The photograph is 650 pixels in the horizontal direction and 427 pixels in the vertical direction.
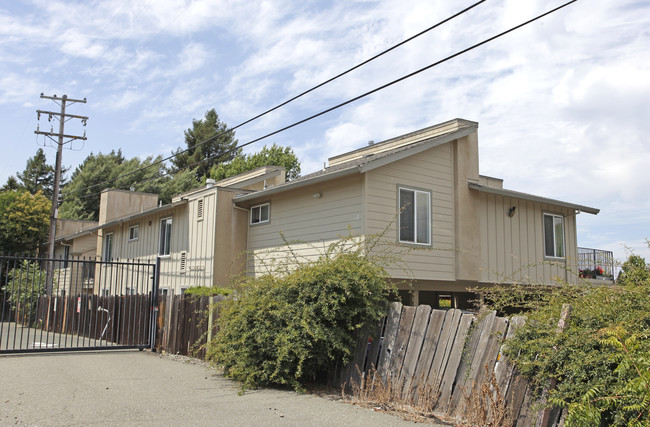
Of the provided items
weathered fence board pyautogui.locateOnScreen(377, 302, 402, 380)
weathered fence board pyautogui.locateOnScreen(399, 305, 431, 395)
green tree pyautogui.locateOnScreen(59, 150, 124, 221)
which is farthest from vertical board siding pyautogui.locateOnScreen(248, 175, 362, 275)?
green tree pyautogui.locateOnScreen(59, 150, 124, 221)

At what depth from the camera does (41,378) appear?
9391mm

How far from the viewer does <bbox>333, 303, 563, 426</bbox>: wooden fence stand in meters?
6.38

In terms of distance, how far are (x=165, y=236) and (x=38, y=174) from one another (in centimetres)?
4328

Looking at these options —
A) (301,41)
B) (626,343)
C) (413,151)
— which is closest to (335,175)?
(413,151)

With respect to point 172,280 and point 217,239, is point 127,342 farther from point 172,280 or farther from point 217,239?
point 172,280

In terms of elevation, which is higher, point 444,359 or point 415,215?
point 415,215

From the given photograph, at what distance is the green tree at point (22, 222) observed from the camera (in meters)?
32.3

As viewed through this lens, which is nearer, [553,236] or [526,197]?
[526,197]

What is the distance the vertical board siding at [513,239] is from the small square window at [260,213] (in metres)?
6.22

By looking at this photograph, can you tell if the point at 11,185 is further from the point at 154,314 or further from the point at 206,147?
the point at 154,314

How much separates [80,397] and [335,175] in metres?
7.74

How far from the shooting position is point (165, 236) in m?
20.5

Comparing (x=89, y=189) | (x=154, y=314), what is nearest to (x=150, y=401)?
(x=154, y=314)

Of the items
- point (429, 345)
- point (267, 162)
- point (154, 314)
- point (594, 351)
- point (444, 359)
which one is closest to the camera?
point (594, 351)
